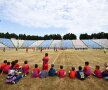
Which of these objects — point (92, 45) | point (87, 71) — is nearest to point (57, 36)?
point (92, 45)

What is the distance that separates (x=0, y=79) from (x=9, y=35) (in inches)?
6923

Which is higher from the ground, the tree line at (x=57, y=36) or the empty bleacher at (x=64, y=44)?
the tree line at (x=57, y=36)

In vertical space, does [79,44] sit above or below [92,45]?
above

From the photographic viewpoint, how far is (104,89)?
12.8 m

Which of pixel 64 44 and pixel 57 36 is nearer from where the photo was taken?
pixel 64 44

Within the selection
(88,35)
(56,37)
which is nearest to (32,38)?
(56,37)

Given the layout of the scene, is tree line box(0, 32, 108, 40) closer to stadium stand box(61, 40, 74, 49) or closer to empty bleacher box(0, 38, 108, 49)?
empty bleacher box(0, 38, 108, 49)

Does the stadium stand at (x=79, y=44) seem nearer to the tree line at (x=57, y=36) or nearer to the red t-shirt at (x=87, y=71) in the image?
the tree line at (x=57, y=36)

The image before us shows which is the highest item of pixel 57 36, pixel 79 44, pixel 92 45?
pixel 57 36

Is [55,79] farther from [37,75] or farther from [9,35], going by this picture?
[9,35]

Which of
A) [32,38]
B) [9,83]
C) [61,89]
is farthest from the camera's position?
[32,38]

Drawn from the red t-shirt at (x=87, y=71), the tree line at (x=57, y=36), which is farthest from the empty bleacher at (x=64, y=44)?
the red t-shirt at (x=87, y=71)

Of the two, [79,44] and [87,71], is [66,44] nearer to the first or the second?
[79,44]

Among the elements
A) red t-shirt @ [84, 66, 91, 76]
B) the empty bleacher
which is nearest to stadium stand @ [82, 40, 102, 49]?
the empty bleacher
